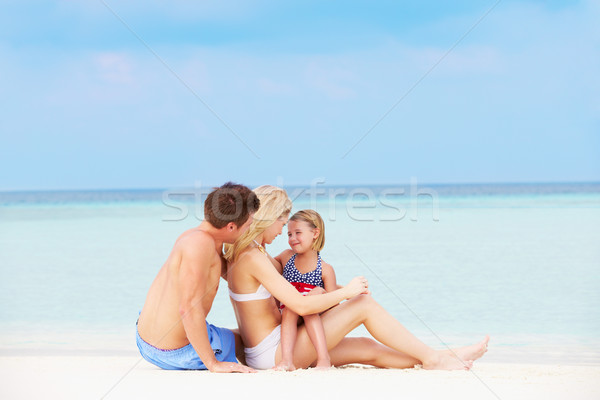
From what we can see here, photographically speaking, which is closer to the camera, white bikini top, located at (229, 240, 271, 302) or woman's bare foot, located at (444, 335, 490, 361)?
white bikini top, located at (229, 240, 271, 302)

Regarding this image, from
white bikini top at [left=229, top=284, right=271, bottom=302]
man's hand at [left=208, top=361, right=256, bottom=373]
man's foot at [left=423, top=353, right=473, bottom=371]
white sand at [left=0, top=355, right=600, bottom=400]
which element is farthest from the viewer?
man's foot at [left=423, top=353, right=473, bottom=371]

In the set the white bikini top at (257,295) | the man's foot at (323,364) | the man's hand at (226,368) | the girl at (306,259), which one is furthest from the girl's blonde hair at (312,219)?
the man's hand at (226,368)

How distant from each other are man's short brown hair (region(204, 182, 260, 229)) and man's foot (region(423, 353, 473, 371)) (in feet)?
4.55

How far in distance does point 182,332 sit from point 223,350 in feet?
0.99

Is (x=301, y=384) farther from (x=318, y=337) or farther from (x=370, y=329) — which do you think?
(x=370, y=329)

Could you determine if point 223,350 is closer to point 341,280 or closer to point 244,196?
point 244,196

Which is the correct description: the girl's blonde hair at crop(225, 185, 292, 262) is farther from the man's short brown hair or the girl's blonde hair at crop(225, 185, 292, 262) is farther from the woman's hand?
the woman's hand

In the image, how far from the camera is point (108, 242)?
40.7 ft

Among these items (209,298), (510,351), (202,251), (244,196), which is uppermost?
(244,196)

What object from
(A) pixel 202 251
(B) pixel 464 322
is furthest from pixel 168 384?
(B) pixel 464 322

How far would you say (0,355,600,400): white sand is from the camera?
9.34ft

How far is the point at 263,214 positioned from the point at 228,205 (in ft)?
1.30

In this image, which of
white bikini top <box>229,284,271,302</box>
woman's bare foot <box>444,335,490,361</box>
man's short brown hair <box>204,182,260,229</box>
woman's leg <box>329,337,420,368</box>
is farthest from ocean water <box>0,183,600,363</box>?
man's short brown hair <box>204,182,260,229</box>

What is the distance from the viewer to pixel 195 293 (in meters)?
3.01
